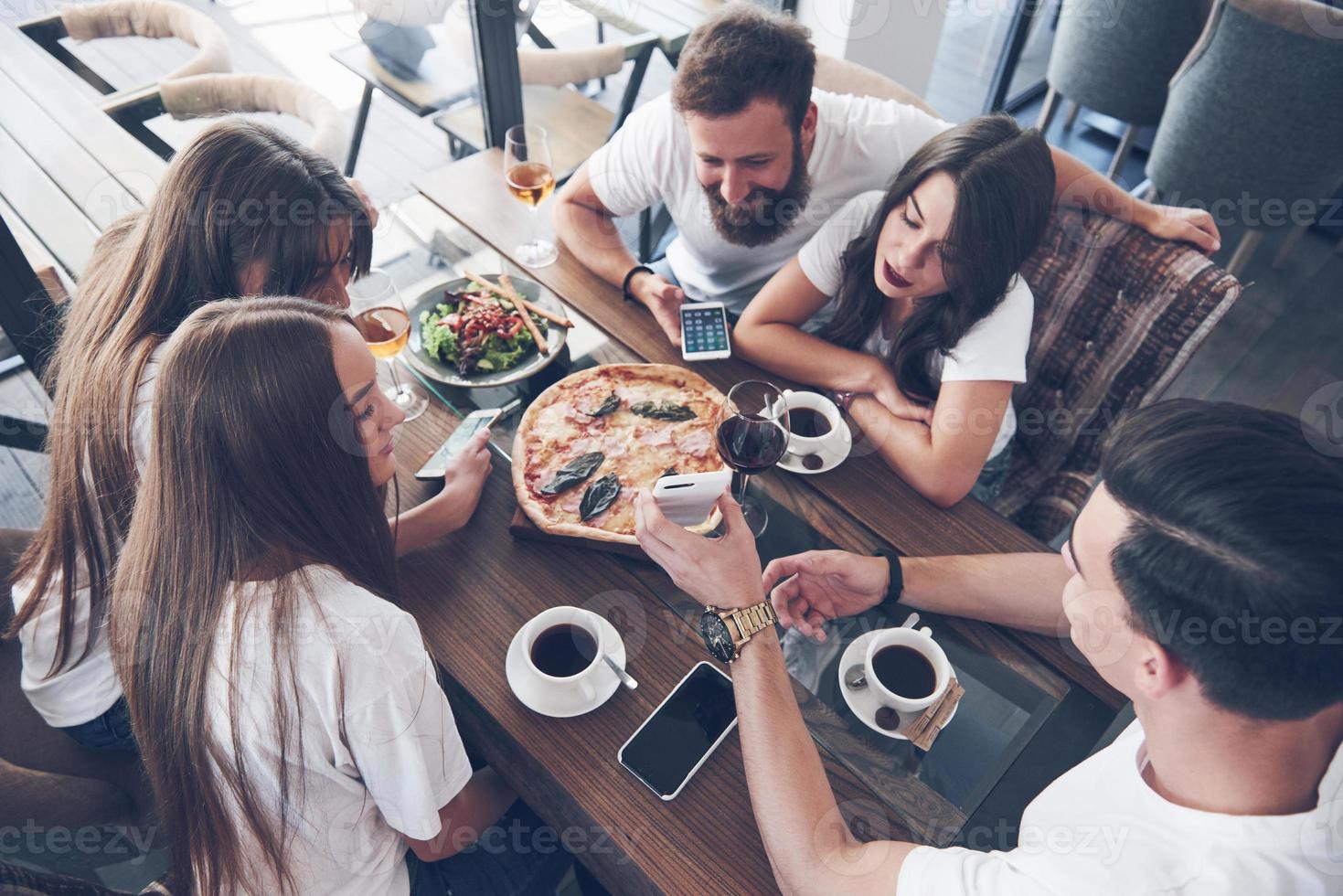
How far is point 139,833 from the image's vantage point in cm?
135

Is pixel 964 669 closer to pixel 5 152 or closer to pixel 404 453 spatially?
pixel 404 453

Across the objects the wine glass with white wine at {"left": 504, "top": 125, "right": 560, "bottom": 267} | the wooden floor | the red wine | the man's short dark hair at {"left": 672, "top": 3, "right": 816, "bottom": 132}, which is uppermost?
the man's short dark hair at {"left": 672, "top": 3, "right": 816, "bottom": 132}

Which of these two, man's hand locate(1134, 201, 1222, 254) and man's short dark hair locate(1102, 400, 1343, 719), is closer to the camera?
man's short dark hair locate(1102, 400, 1343, 719)

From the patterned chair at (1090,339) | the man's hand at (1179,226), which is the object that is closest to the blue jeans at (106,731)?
the patterned chair at (1090,339)

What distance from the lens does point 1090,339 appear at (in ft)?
5.99

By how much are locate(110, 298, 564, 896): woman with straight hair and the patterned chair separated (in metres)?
1.52

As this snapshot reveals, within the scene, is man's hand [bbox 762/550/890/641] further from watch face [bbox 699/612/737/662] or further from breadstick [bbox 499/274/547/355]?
breadstick [bbox 499/274/547/355]

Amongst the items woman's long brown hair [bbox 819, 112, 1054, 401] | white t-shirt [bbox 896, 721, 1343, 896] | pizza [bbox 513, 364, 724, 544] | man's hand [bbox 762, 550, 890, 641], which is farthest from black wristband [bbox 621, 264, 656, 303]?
white t-shirt [bbox 896, 721, 1343, 896]

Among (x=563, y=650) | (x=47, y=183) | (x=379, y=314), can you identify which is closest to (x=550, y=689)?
(x=563, y=650)

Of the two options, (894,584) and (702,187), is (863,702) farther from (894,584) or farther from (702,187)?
(702,187)

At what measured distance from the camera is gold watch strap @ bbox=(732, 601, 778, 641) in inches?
47.2

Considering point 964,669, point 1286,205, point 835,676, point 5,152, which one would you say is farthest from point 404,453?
point 1286,205

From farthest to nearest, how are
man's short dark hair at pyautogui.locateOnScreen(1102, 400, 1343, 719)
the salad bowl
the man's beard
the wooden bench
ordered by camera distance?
1. the wooden bench
2. the man's beard
3. the salad bowl
4. man's short dark hair at pyautogui.locateOnScreen(1102, 400, 1343, 719)

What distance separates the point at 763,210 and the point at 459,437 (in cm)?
101
